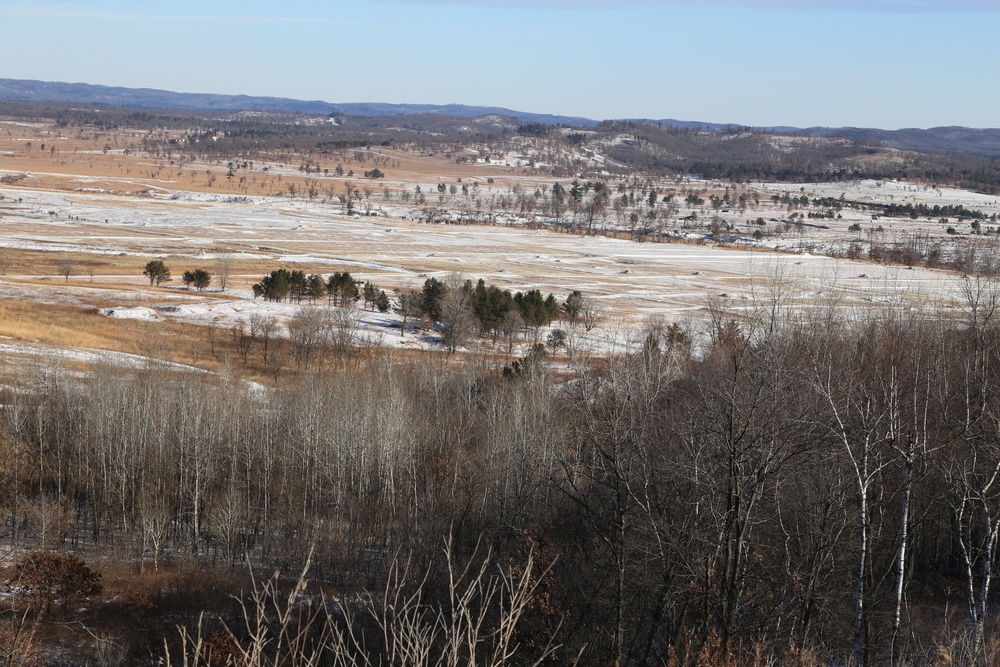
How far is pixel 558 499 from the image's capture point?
72.7ft

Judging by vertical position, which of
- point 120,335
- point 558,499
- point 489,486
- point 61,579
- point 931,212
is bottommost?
point 61,579

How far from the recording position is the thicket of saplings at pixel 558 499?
13.5 metres

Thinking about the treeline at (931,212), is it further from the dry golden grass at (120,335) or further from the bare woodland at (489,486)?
the dry golden grass at (120,335)

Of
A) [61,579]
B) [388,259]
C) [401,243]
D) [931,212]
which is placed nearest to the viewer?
[61,579]

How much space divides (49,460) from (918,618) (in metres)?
23.2

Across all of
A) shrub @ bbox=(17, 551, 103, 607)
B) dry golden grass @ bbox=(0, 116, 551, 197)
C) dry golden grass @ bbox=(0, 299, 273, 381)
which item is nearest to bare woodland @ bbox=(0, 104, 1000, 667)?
shrub @ bbox=(17, 551, 103, 607)

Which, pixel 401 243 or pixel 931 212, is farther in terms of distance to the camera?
pixel 931 212

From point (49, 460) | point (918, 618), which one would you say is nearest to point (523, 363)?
point (49, 460)

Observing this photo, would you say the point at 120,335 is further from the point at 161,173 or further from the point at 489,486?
the point at 161,173

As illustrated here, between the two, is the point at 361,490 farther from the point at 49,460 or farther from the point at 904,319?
the point at 904,319

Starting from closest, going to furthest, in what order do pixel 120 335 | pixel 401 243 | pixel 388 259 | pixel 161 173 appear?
pixel 120 335 < pixel 388 259 < pixel 401 243 < pixel 161 173

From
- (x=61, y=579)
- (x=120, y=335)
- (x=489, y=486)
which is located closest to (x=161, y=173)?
(x=120, y=335)

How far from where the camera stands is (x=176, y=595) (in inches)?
786

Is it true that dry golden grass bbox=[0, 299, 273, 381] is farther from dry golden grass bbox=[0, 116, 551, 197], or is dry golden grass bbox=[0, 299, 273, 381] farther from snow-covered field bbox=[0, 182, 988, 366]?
dry golden grass bbox=[0, 116, 551, 197]
